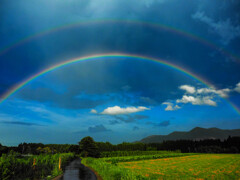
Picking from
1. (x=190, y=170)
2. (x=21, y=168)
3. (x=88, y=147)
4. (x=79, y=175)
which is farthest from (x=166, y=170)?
(x=88, y=147)

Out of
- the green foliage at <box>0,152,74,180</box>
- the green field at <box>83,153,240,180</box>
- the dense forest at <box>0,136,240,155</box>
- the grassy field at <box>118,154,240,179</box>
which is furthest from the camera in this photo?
the dense forest at <box>0,136,240,155</box>

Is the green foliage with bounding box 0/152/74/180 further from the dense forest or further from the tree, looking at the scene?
the dense forest

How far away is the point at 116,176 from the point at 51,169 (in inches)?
563

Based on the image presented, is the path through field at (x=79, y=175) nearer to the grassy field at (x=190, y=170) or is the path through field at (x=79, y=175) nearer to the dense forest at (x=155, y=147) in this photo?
the grassy field at (x=190, y=170)

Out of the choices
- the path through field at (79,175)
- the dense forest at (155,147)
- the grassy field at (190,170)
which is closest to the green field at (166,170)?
the grassy field at (190,170)

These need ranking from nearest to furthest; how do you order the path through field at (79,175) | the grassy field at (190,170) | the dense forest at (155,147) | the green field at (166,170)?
the green field at (166,170) → the path through field at (79,175) → the grassy field at (190,170) → the dense forest at (155,147)

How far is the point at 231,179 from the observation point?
21.4 m

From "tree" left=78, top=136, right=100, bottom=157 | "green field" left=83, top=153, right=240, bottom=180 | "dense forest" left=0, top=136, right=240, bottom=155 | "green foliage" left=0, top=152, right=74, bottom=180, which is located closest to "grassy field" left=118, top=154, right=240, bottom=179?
"green field" left=83, top=153, right=240, bottom=180

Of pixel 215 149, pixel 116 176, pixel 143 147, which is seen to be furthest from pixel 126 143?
pixel 116 176

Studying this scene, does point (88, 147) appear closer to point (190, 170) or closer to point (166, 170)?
point (166, 170)

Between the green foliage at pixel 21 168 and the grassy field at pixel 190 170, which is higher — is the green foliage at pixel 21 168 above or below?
above

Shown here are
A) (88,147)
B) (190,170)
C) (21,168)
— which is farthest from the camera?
(88,147)

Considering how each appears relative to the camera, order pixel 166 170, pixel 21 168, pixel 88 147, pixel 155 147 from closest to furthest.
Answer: pixel 21 168 < pixel 166 170 < pixel 88 147 < pixel 155 147

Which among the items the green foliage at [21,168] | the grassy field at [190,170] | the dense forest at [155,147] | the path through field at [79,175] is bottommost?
the dense forest at [155,147]
